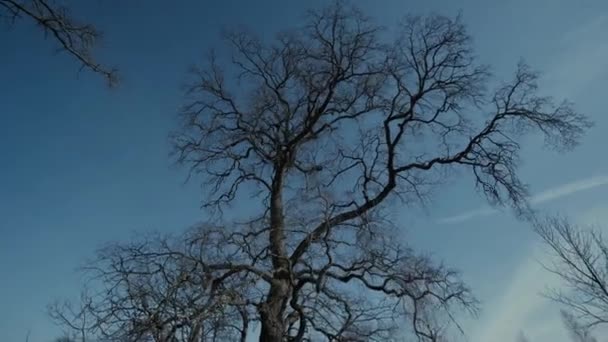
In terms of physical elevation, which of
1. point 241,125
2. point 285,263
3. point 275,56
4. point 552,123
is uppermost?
point 275,56

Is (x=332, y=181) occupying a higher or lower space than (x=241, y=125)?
lower

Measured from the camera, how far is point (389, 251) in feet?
26.5

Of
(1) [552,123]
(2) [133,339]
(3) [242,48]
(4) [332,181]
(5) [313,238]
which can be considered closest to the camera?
(2) [133,339]

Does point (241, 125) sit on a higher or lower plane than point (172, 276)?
higher

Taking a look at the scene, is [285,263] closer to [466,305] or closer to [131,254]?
[131,254]

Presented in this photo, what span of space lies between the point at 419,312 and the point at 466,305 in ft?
2.96

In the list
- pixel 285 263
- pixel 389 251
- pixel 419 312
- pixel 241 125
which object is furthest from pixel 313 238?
pixel 241 125

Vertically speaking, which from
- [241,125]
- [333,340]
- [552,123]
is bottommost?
[333,340]

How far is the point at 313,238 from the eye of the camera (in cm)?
766

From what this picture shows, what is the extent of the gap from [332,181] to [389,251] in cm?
322

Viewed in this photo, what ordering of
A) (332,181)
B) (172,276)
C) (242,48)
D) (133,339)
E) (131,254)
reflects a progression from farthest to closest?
(242,48)
(332,181)
(131,254)
(172,276)
(133,339)

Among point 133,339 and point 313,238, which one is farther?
point 313,238

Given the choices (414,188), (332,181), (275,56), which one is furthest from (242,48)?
(414,188)

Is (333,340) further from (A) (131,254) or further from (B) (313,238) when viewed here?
(A) (131,254)
